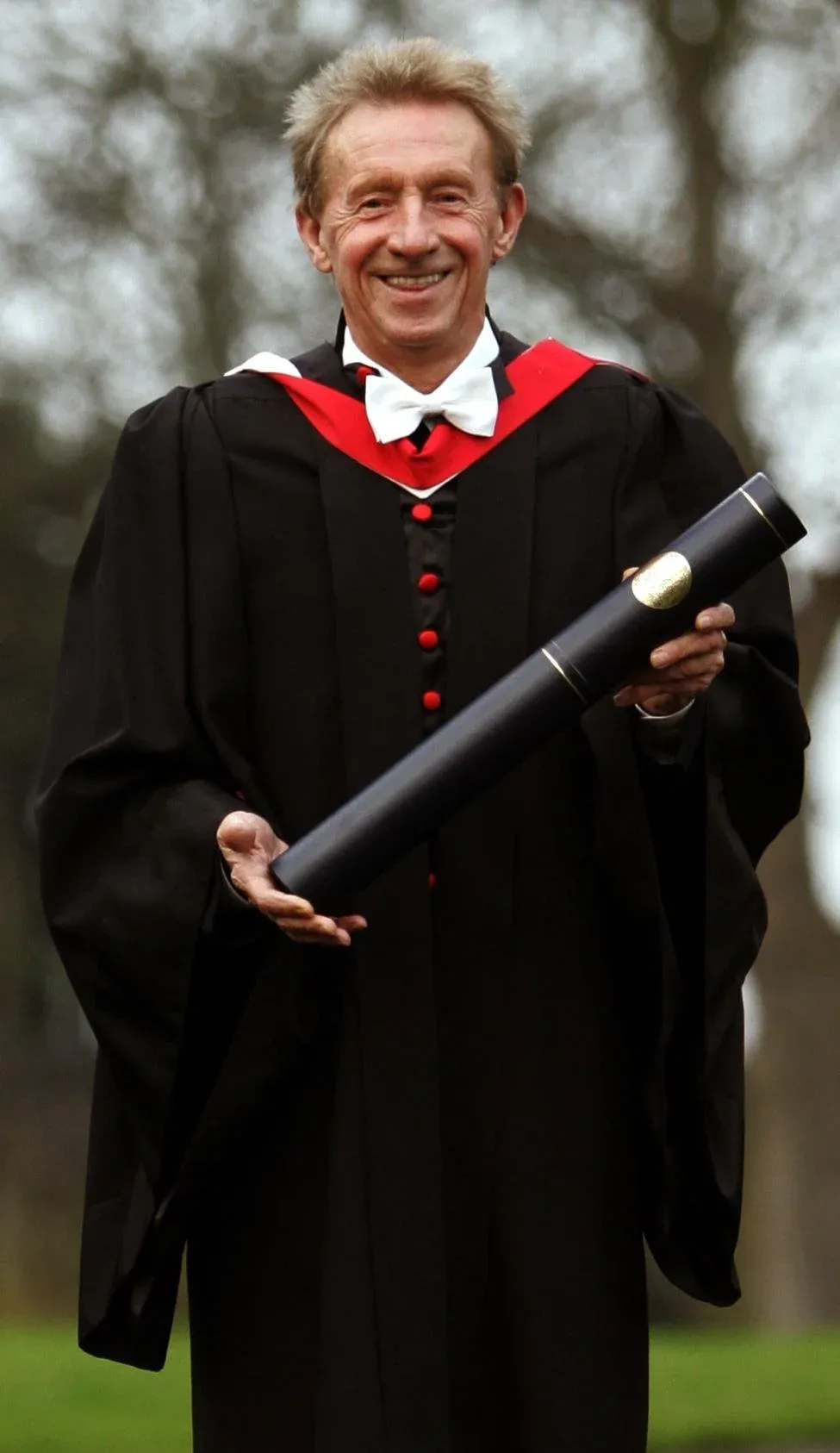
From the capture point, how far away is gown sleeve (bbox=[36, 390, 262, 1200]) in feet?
13.3

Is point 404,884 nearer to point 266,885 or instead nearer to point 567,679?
point 266,885

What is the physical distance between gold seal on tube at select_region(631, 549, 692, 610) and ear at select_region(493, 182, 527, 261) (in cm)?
70

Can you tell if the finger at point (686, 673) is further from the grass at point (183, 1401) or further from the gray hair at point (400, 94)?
the grass at point (183, 1401)

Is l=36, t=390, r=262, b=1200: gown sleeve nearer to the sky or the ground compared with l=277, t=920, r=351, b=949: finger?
nearer to the sky

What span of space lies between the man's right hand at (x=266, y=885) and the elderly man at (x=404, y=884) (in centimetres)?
1

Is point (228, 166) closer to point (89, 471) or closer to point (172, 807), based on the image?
point (89, 471)

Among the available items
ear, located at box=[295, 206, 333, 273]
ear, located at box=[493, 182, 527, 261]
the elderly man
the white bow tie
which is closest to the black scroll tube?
the elderly man

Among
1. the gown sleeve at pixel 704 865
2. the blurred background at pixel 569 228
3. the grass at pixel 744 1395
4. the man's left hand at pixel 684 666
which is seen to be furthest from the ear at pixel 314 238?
the blurred background at pixel 569 228

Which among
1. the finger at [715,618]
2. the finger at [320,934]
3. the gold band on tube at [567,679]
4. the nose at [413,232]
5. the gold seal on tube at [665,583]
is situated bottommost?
the finger at [320,934]

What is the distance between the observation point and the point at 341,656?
412cm

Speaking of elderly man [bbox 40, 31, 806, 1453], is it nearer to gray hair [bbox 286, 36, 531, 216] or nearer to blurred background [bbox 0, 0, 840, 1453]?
gray hair [bbox 286, 36, 531, 216]

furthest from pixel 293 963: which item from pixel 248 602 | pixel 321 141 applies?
pixel 321 141

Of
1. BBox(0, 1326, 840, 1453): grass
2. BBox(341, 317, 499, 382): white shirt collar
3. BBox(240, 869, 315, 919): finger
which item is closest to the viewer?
BBox(240, 869, 315, 919): finger

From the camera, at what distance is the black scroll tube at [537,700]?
12.5ft
